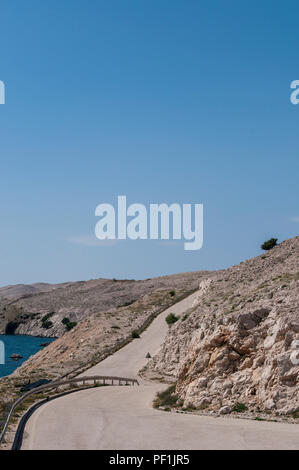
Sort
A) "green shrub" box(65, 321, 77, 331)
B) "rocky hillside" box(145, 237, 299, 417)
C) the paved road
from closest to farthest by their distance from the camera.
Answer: the paved road < "rocky hillside" box(145, 237, 299, 417) < "green shrub" box(65, 321, 77, 331)

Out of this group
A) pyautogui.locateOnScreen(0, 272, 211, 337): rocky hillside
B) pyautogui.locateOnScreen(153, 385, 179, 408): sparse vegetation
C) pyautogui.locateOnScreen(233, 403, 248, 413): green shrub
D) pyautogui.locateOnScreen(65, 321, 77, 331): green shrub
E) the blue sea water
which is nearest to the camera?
pyautogui.locateOnScreen(233, 403, 248, 413): green shrub

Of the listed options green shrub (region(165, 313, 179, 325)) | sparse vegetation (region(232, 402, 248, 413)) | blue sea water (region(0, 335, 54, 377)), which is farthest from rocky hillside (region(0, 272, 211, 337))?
sparse vegetation (region(232, 402, 248, 413))

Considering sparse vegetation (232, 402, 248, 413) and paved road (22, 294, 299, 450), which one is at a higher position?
sparse vegetation (232, 402, 248, 413)

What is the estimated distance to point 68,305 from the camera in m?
152

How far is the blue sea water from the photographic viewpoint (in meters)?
80.1

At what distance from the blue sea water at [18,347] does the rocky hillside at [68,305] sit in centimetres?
514

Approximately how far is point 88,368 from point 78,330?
24.4 m

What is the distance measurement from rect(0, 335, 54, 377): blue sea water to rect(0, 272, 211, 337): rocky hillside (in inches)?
203

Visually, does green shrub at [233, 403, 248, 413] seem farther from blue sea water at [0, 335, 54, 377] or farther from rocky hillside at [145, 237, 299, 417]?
blue sea water at [0, 335, 54, 377]

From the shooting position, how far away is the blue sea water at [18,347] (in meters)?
80.1

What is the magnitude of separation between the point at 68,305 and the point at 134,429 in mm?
131653

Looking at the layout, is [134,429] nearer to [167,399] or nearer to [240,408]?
[240,408]
